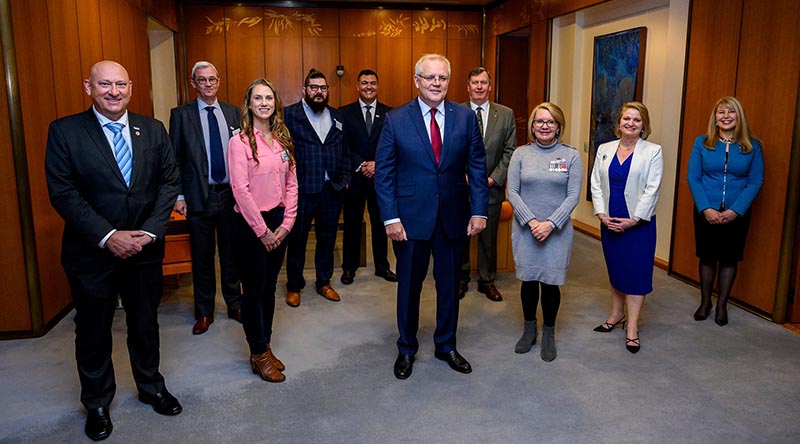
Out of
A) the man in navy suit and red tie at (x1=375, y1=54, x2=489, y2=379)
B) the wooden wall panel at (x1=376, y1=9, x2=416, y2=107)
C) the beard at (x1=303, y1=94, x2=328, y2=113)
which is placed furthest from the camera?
the wooden wall panel at (x1=376, y1=9, x2=416, y2=107)

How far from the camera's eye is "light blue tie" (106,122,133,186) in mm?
2885

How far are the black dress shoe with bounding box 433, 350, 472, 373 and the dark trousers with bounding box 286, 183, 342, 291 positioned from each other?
168 centimetres

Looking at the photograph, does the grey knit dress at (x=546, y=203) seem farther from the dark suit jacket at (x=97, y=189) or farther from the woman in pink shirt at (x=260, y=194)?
the dark suit jacket at (x=97, y=189)

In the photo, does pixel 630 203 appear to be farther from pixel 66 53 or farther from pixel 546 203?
pixel 66 53

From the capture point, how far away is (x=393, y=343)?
13.6 feet

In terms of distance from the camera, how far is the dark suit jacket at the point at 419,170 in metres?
3.43

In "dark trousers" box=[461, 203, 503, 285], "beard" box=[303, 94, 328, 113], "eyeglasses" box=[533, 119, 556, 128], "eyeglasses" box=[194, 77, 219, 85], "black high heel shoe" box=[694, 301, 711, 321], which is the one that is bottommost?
"black high heel shoe" box=[694, 301, 711, 321]

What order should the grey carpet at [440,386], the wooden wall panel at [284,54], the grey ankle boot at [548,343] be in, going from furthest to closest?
1. the wooden wall panel at [284,54]
2. the grey ankle boot at [548,343]
3. the grey carpet at [440,386]

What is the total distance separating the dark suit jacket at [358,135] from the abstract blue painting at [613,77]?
9.55 feet

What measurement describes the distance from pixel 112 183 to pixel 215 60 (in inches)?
281

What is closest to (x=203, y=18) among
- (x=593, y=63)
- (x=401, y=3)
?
(x=401, y=3)

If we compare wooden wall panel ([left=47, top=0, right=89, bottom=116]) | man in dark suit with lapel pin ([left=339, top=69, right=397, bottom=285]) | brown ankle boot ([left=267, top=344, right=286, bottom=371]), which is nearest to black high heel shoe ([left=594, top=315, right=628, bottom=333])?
man in dark suit with lapel pin ([left=339, top=69, right=397, bottom=285])

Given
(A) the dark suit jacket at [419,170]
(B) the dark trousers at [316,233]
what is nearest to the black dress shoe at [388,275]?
(B) the dark trousers at [316,233]

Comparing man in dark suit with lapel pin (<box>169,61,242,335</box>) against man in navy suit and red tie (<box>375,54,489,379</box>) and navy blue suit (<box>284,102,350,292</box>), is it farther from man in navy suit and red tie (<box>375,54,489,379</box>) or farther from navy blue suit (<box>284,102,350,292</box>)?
man in navy suit and red tie (<box>375,54,489,379</box>)
